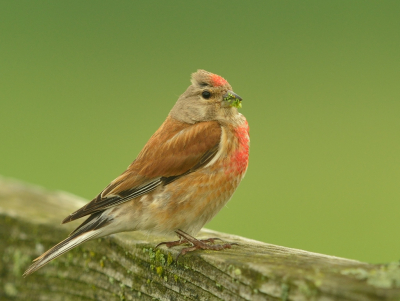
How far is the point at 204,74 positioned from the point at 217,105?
0.27 metres

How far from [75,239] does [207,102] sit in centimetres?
173

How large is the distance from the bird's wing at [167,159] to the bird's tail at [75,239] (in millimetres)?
374

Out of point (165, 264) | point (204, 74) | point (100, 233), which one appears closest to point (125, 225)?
point (100, 233)

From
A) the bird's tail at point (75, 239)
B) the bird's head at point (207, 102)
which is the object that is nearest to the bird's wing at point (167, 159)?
the bird's head at point (207, 102)

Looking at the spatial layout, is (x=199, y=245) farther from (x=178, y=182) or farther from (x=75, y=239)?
(x=178, y=182)

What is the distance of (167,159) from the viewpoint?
10.6 ft

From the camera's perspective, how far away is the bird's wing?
10.1 feet

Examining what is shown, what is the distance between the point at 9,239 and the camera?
2566 millimetres

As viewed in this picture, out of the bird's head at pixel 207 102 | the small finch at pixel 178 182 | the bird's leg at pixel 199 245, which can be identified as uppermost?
the bird's head at pixel 207 102

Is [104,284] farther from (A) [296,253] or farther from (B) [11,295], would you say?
(A) [296,253]

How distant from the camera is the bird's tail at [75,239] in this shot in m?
2.18

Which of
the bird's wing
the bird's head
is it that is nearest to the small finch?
the bird's wing

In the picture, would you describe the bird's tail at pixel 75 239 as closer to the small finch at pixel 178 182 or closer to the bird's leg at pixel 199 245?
the small finch at pixel 178 182

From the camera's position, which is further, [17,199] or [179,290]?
[17,199]
